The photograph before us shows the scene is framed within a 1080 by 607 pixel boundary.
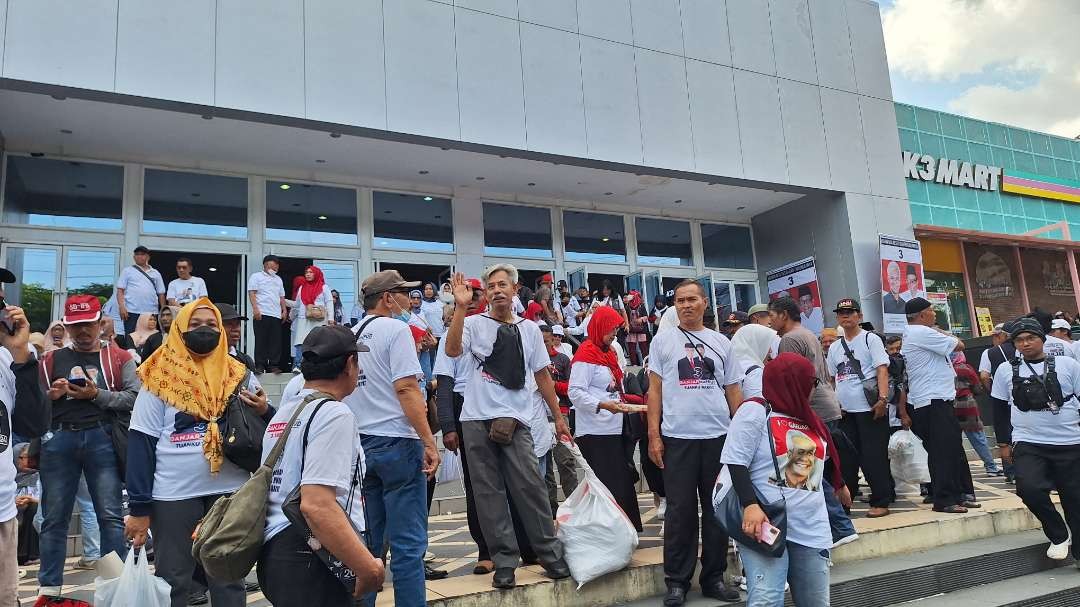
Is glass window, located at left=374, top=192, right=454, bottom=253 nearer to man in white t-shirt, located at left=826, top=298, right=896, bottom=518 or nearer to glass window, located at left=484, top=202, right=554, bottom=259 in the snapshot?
glass window, located at left=484, top=202, right=554, bottom=259

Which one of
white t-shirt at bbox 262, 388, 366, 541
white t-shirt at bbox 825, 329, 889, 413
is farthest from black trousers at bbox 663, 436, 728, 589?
white t-shirt at bbox 825, 329, 889, 413

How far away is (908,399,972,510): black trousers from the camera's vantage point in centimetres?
645

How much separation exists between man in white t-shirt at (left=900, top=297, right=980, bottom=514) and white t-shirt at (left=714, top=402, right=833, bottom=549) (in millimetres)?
3591

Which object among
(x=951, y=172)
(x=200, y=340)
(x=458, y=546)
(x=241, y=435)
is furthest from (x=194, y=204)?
(x=951, y=172)

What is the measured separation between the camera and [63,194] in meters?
12.7

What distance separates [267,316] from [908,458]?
9304 mm

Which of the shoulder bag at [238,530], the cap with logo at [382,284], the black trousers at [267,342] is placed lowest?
the shoulder bag at [238,530]

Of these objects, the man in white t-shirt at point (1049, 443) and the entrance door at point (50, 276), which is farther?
the entrance door at point (50, 276)

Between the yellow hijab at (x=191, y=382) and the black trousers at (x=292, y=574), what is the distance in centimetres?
118

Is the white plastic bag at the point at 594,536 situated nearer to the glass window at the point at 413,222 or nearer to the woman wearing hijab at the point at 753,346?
the woman wearing hijab at the point at 753,346

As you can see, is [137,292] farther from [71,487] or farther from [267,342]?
[71,487]

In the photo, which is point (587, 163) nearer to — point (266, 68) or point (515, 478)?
point (266, 68)

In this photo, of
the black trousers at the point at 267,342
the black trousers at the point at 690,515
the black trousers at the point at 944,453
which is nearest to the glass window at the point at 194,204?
the black trousers at the point at 267,342

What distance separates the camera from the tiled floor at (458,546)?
14.7 ft
